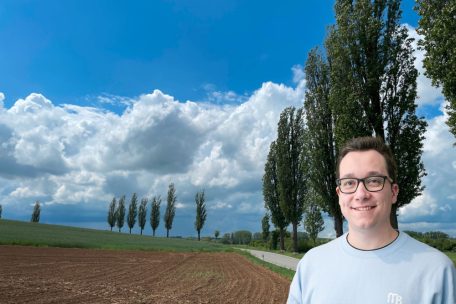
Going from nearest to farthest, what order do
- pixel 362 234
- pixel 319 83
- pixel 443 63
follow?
pixel 362 234 → pixel 443 63 → pixel 319 83

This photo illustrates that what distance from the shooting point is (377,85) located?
76.9 ft

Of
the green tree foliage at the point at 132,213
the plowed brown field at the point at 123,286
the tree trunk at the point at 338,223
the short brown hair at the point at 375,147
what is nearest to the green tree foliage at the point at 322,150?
the tree trunk at the point at 338,223

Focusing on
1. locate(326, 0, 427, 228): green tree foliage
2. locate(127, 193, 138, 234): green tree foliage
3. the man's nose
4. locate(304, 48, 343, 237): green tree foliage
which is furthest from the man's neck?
locate(127, 193, 138, 234): green tree foliage

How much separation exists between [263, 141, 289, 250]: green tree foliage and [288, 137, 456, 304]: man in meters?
51.6

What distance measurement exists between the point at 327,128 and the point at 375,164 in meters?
30.6

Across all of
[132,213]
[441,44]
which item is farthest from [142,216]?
[441,44]

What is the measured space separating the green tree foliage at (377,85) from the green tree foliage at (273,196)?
97.7ft

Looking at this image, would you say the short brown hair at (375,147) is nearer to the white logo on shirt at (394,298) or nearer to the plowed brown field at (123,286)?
the white logo on shirt at (394,298)

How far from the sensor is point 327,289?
2.12 m

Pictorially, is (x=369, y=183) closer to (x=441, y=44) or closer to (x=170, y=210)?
(x=441, y=44)

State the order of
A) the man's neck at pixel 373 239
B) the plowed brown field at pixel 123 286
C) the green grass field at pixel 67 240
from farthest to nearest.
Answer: the green grass field at pixel 67 240 → the plowed brown field at pixel 123 286 → the man's neck at pixel 373 239

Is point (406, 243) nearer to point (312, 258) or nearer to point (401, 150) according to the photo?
point (312, 258)

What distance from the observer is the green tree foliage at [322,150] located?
30.6m

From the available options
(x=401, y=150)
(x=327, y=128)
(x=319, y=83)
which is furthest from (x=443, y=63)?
(x=319, y=83)
